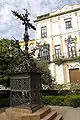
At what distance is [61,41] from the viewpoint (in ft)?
71.6

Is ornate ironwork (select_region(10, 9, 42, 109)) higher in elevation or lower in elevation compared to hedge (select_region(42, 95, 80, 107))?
higher

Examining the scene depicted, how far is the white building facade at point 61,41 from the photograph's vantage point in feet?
67.5

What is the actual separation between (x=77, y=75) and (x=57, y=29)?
24.4 ft

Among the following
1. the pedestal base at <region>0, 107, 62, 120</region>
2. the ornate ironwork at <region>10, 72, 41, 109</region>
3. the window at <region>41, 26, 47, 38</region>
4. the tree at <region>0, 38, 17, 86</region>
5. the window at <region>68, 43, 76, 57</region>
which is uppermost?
the window at <region>41, 26, 47, 38</region>

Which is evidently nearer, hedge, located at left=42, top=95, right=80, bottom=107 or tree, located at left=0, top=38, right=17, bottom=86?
hedge, located at left=42, top=95, right=80, bottom=107

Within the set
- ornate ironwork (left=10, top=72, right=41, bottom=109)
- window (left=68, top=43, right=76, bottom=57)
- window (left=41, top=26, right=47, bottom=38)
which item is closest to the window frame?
window (left=68, top=43, right=76, bottom=57)

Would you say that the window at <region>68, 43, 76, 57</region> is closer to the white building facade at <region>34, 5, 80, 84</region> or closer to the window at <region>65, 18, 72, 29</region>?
the white building facade at <region>34, 5, 80, 84</region>

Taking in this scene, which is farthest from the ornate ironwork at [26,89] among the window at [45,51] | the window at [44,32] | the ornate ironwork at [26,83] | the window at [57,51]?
the window at [44,32]

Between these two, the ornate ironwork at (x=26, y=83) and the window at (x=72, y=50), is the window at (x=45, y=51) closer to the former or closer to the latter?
the window at (x=72, y=50)

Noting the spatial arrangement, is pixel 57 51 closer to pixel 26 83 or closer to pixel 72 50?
pixel 72 50

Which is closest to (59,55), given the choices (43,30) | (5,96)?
(43,30)

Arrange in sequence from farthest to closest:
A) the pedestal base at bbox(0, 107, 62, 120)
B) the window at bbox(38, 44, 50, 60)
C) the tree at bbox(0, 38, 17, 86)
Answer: the window at bbox(38, 44, 50, 60) → the tree at bbox(0, 38, 17, 86) → the pedestal base at bbox(0, 107, 62, 120)

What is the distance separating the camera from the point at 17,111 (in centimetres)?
662

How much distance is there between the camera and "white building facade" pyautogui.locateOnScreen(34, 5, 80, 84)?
67.5ft
